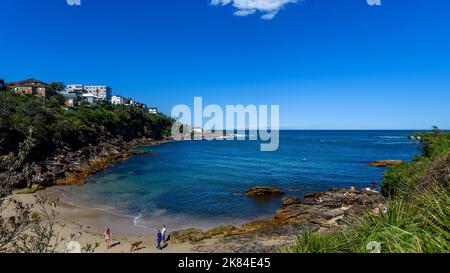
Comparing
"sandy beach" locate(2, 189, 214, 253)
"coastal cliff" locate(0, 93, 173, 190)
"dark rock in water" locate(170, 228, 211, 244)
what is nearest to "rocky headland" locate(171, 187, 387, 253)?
"dark rock in water" locate(170, 228, 211, 244)

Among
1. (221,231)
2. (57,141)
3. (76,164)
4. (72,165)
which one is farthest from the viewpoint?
(57,141)

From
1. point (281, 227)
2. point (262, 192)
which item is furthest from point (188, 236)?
point (262, 192)

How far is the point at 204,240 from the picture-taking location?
57.5 ft

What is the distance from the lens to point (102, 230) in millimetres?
19406

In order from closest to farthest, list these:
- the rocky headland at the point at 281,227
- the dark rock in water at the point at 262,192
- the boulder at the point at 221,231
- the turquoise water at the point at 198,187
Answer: the rocky headland at the point at 281,227, the boulder at the point at 221,231, the turquoise water at the point at 198,187, the dark rock in water at the point at 262,192

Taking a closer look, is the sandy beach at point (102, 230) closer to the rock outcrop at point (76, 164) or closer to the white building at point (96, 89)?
the rock outcrop at point (76, 164)

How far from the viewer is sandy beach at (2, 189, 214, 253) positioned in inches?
639

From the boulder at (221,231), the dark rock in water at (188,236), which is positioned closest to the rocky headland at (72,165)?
the dark rock in water at (188,236)

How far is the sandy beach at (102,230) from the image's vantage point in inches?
639

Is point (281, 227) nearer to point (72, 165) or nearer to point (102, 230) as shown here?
point (102, 230)

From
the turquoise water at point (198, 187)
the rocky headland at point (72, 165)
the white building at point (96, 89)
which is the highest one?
the white building at point (96, 89)

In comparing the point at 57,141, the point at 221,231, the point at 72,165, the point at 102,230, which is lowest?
the point at 102,230

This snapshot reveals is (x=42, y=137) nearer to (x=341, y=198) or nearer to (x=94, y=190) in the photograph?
(x=94, y=190)
